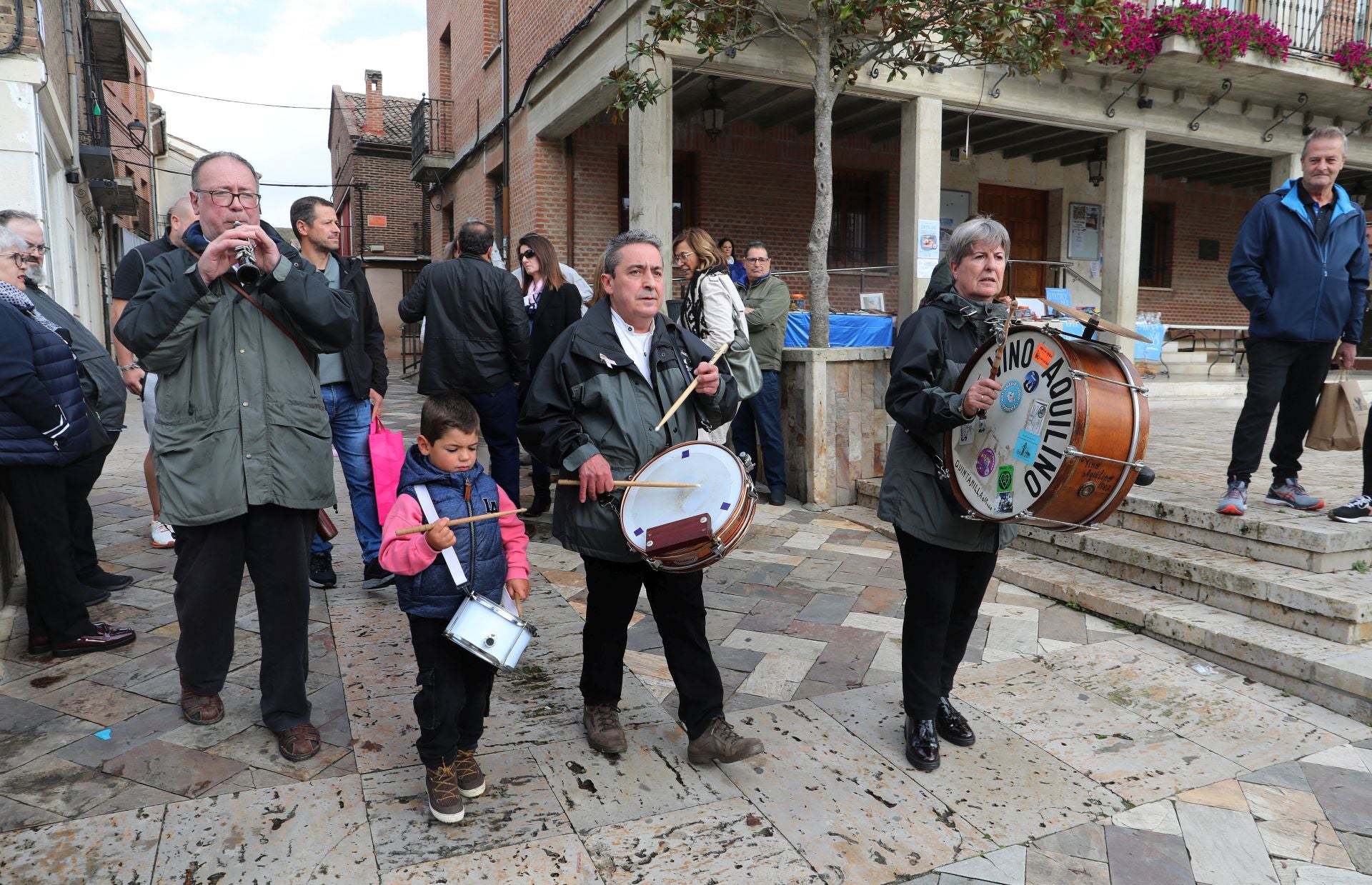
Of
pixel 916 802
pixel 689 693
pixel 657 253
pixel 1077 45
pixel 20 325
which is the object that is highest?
pixel 1077 45

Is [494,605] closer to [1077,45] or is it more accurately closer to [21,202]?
[21,202]

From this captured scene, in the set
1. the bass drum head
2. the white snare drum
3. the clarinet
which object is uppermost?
the clarinet

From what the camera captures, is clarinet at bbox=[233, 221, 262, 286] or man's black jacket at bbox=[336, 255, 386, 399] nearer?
clarinet at bbox=[233, 221, 262, 286]

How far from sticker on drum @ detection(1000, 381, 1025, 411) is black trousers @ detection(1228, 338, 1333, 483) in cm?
246

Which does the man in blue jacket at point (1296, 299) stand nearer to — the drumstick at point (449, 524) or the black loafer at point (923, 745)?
the black loafer at point (923, 745)

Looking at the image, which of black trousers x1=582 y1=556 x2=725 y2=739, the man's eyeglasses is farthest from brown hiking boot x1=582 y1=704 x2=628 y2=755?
the man's eyeglasses

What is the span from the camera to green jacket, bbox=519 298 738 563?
8.80 ft

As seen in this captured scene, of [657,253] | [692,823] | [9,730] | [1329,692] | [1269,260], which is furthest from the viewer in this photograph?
[1269,260]

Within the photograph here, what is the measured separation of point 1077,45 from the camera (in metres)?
7.44

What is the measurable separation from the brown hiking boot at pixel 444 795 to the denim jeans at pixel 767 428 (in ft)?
13.6

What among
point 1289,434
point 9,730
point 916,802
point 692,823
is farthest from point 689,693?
point 1289,434

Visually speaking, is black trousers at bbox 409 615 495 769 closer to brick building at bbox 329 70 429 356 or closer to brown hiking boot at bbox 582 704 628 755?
brown hiking boot at bbox 582 704 628 755

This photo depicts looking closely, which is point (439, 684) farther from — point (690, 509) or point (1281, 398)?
point (1281, 398)

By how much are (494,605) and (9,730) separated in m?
1.99
